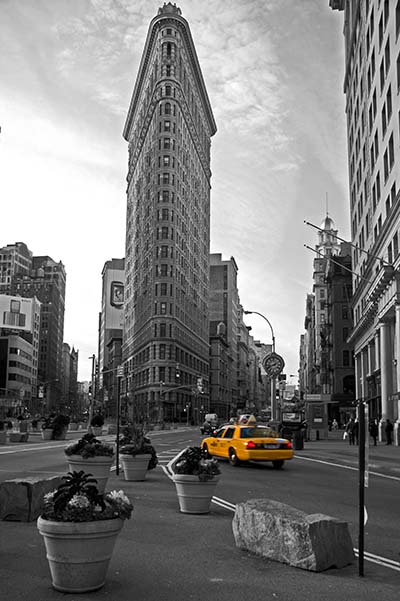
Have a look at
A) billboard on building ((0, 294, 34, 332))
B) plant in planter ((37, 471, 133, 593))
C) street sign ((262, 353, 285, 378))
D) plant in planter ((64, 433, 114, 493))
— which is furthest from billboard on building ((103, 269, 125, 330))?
plant in planter ((37, 471, 133, 593))

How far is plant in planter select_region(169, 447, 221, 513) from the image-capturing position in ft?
35.7

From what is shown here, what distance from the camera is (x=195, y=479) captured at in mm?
10852

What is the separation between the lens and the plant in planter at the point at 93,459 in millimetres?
12992

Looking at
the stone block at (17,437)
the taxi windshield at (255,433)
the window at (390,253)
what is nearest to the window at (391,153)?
the window at (390,253)

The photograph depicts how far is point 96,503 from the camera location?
6.36m

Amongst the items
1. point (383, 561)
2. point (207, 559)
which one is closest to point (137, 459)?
point (207, 559)

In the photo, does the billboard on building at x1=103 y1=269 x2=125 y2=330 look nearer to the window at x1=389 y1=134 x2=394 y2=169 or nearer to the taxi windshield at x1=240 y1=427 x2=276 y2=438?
the window at x1=389 y1=134 x2=394 y2=169

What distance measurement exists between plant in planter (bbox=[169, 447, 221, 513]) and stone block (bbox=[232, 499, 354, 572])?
2.79 metres

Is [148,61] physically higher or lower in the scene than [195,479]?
higher

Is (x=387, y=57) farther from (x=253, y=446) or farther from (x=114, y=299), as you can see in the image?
(x=114, y=299)

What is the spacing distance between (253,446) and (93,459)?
373 inches

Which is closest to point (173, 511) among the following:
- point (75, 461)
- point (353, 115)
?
point (75, 461)

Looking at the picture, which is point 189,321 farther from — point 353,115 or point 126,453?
point 126,453

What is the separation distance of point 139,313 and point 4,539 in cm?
12076
